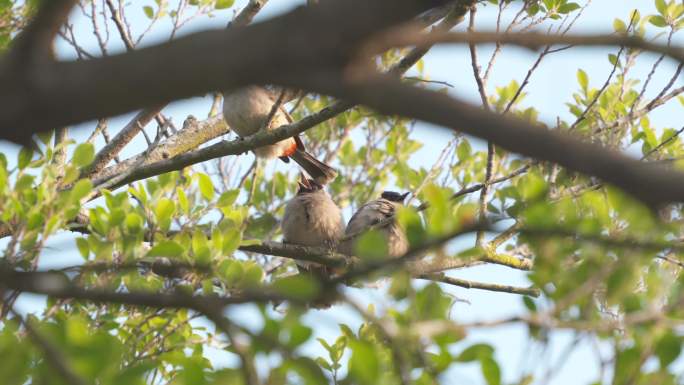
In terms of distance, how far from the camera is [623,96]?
25.2ft

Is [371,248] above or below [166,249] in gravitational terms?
below

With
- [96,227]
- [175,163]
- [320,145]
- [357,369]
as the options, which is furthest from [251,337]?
[320,145]

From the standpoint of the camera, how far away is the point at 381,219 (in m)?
8.29

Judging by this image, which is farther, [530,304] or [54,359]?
[530,304]

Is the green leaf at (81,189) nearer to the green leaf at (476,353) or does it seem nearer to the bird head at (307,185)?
the green leaf at (476,353)

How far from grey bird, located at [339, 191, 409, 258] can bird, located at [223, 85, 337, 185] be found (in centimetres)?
104

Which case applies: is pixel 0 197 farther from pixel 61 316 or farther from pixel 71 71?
pixel 71 71

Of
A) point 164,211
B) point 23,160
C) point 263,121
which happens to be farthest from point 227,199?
point 263,121

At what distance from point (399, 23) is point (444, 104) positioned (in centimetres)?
20

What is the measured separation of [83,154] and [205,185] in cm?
95

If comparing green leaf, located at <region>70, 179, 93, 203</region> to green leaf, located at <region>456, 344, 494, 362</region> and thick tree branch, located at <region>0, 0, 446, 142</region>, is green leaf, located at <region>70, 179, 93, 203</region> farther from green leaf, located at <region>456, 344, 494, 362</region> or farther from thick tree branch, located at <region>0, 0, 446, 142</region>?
thick tree branch, located at <region>0, 0, 446, 142</region>

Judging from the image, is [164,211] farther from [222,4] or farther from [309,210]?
[222,4]

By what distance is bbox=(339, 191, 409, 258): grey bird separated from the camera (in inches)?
309

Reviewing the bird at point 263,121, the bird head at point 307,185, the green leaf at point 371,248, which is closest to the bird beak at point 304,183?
the bird head at point 307,185
